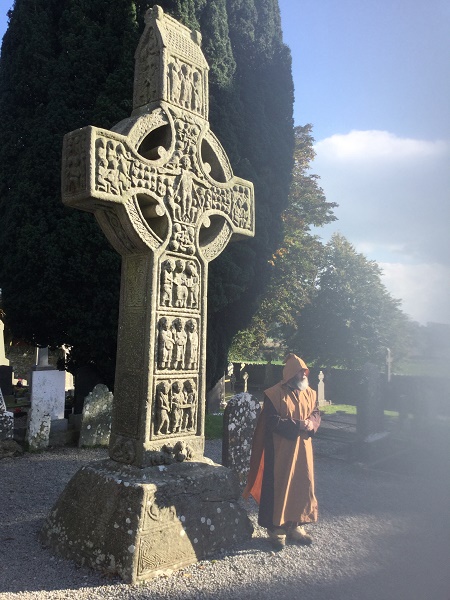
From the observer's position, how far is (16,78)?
10.3m

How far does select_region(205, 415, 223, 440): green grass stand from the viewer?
10.3m

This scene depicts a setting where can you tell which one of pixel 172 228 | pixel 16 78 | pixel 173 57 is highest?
pixel 16 78

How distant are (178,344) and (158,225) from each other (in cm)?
103

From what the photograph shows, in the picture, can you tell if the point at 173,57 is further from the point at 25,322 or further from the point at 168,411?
the point at 25,322

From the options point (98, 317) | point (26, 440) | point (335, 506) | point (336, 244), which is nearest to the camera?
point (335, 506)

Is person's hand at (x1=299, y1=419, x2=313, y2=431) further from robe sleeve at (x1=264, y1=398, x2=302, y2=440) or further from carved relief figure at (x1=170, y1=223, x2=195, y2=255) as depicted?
carved relief figure at (x1=170, y1=223, x2=195, y2=255)

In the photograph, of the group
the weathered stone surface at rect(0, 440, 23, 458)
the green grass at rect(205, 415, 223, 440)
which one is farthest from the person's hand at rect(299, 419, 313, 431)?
the green grass at rect(205, 415, 223, 440)

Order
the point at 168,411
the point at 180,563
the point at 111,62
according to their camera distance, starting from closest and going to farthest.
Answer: the point at 180,563 → the point at 168,411 → the point at 111,62

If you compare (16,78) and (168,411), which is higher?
(16,78)

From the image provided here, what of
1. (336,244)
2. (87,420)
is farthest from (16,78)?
(336,244)

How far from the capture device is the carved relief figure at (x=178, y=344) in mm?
4293

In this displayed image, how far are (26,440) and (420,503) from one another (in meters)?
6.16

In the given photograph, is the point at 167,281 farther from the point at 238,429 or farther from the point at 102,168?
the point at 238,429

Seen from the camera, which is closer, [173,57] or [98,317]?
[173,57]
